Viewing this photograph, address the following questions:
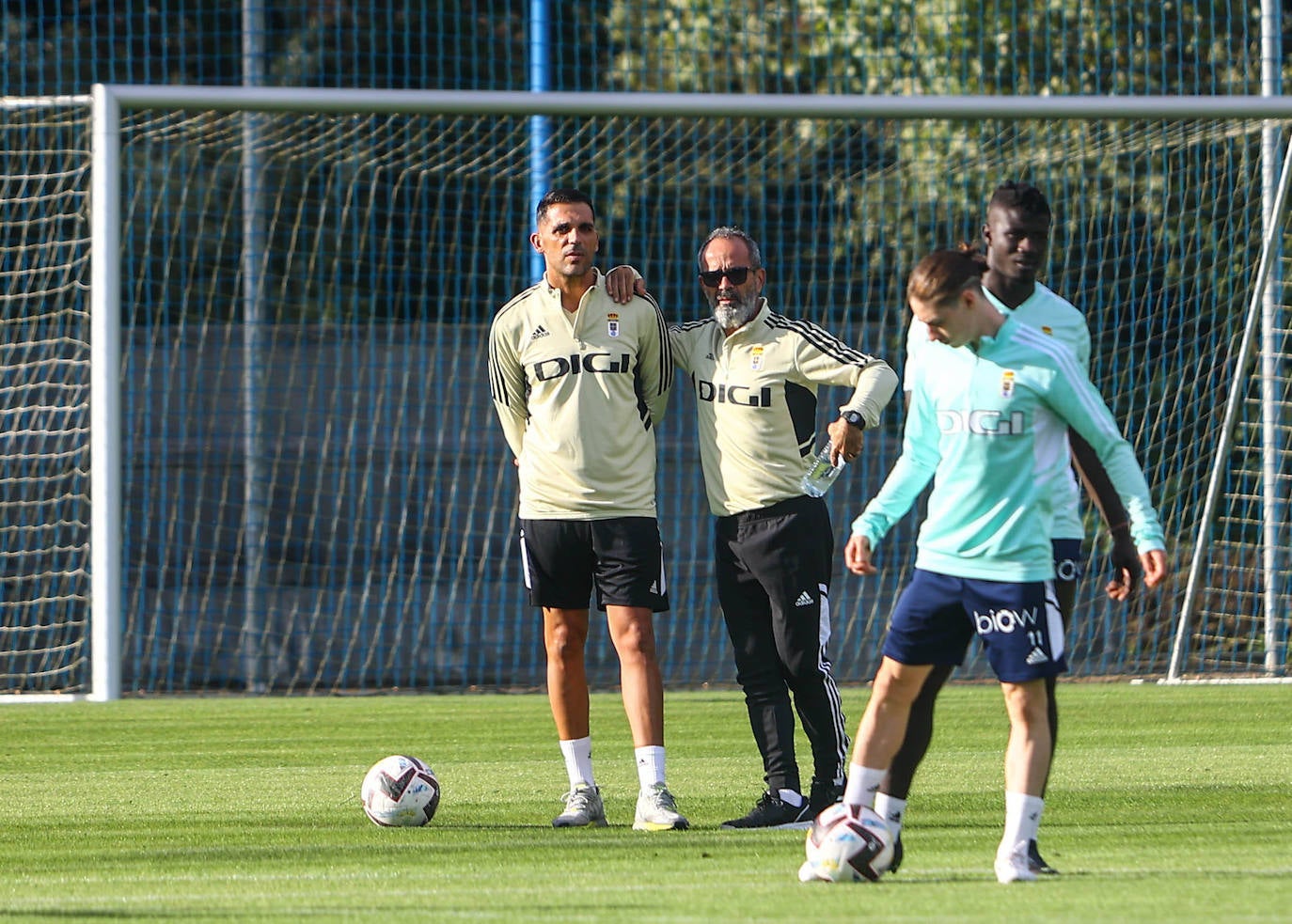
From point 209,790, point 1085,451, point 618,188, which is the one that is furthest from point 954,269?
point 618,188

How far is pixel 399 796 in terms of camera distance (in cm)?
654

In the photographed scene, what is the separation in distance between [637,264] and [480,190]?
1360 mm

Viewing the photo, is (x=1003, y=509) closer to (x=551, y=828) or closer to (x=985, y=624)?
(x=985, y=624)

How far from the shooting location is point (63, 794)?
7664 millimetres

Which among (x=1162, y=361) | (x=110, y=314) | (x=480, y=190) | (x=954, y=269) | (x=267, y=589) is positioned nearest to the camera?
(x=954, y=269)

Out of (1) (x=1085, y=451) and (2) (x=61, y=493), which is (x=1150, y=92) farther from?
(1) (x=1085, y=451)

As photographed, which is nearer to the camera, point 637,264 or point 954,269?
point 954,269

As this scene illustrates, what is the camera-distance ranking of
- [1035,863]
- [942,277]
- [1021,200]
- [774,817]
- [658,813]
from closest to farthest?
[942,277], [1035,863], [1021,200], [658,813], [774,817]

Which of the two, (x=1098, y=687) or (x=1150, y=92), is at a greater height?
(x=1150, y=92)

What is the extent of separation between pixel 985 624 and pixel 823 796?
1666 millimetres

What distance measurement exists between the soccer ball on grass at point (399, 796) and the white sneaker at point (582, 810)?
44 cm

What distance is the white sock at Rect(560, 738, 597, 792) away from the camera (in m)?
A: 6.57

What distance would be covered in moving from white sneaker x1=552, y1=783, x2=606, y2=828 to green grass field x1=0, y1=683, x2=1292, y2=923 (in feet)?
0.34

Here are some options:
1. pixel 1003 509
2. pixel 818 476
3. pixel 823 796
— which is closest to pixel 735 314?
pixel 818 476
